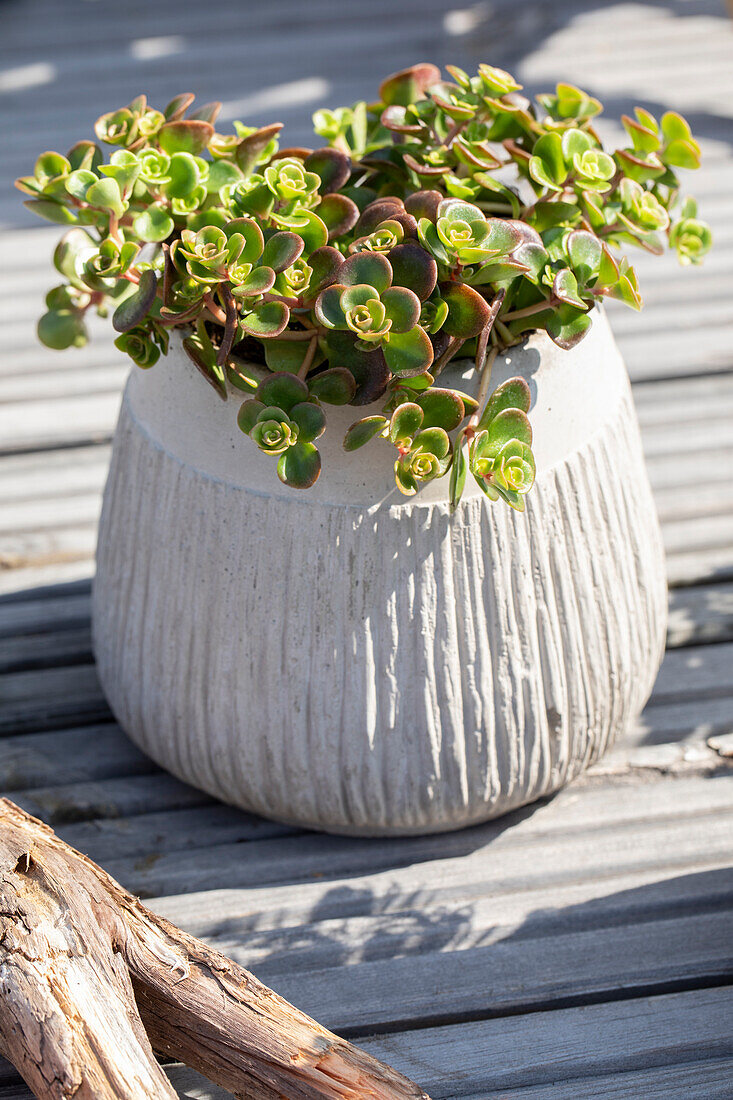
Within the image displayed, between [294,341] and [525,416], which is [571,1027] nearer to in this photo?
[525,416]

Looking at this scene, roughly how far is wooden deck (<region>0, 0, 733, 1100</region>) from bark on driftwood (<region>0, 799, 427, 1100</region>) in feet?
0.48

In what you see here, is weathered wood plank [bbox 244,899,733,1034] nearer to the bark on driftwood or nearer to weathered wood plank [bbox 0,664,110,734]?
the bark on driftwood

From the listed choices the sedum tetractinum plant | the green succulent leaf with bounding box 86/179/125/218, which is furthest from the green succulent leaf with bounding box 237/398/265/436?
the green succulent leaf with bounding box 86/179/125/218

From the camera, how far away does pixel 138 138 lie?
106 centimetres

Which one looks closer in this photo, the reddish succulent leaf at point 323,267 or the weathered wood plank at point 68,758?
the reddish succulent leaf at point 323,267

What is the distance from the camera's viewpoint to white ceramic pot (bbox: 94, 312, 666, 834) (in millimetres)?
1006

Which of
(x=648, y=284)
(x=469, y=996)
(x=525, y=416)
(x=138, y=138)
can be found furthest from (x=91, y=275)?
(x=648, y=284)

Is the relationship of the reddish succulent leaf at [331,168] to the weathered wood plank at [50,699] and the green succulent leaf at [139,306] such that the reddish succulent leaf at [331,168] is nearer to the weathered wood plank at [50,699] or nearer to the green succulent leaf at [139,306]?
the green succulent leaf at [139,306]

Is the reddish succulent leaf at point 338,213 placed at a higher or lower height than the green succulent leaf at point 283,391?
higher

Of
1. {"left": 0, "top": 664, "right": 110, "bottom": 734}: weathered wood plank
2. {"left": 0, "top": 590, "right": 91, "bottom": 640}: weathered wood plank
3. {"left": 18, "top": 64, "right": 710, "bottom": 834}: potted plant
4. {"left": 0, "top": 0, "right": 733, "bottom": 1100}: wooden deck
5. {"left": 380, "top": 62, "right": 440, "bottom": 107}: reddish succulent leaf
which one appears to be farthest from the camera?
{"left": 0, "top": 590, "right": 91, "bottom": 640}: weathered wood plank

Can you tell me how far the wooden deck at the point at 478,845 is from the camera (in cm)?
104

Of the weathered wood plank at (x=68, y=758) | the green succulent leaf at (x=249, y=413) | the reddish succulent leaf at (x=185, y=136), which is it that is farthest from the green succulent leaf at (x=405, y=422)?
the weathered wood plank at (x=68, y=758)

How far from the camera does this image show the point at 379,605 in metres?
1.01

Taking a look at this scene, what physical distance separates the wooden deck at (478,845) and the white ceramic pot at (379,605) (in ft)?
0.33
